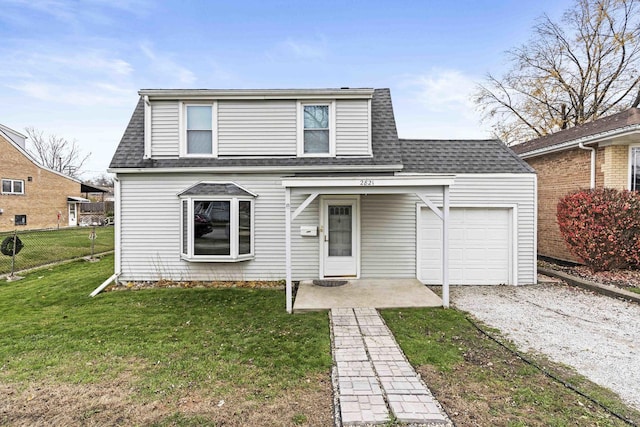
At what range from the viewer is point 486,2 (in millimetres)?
12602

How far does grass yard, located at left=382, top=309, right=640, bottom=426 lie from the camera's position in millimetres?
2781

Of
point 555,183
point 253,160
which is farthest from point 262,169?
point 555,183

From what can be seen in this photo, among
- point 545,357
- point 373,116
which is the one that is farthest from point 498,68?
point 545,357

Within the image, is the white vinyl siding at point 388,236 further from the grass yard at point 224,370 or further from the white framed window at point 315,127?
the grass yard at point 224,370

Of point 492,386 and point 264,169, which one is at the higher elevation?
point 264,169

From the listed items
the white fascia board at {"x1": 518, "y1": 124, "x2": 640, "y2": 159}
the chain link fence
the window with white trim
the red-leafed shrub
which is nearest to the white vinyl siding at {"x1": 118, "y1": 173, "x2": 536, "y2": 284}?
the red-leafed shrub

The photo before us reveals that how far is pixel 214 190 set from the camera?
7484 millimetres

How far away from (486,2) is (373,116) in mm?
8989

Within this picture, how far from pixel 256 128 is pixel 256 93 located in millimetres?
857

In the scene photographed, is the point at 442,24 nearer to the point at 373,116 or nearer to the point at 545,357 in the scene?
the point at 373,116

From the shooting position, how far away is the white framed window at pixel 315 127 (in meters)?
7.91

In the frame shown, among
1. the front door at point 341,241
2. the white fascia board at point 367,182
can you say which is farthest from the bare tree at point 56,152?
the white fascia board at point 367,182

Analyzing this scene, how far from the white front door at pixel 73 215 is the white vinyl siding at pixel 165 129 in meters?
25.2

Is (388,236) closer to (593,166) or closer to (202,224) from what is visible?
(202,224)
